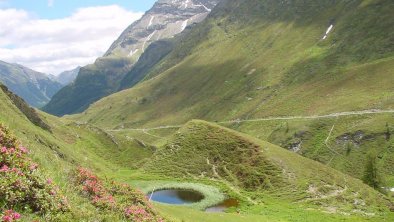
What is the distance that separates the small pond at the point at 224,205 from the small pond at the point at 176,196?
3.96 m

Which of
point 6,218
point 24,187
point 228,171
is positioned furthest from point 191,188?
point 6,218

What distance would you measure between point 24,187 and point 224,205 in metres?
60.6

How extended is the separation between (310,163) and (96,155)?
55.8m

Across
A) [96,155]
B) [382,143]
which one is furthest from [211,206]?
[382,143]

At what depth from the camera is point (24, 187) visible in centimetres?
1633

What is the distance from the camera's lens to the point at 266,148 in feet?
332

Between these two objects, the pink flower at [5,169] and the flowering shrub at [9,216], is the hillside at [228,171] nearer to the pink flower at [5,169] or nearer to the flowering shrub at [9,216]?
the pink flower at [5,169]

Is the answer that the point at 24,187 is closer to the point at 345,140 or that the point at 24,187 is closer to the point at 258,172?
the point at 258,172

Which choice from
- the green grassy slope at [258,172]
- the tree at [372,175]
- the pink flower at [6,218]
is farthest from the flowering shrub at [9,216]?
the tree at [372,175]

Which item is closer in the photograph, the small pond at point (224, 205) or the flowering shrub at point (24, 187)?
the flowering shrub at point (24, 187)

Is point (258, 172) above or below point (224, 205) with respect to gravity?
below

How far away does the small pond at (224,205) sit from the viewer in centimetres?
7000

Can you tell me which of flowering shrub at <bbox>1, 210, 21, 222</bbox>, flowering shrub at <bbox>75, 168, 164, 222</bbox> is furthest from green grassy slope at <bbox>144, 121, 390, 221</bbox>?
flowering shrub at <bbox>1, 210, 21, 222</bbox>

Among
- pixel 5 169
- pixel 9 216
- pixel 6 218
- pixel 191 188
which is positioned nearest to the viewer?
pixel 6 218
